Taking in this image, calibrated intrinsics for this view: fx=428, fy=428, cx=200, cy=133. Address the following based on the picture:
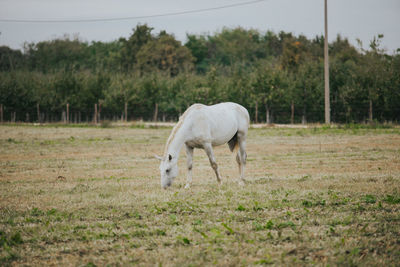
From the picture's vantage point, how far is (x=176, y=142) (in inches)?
420

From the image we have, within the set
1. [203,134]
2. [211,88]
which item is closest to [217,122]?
[203,134]

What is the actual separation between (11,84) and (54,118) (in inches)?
253

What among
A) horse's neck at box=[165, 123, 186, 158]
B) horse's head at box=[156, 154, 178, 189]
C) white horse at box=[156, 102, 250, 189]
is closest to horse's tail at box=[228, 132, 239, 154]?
white horse at box=[156, 102, 250, 189]

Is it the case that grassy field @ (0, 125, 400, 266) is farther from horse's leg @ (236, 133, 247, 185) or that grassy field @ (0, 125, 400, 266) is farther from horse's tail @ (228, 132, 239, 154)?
horse's tail @ (228, 132, 239, 154)

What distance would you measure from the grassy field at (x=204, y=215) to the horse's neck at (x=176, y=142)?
0.94 m

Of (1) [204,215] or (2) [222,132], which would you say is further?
(2) [222,132]

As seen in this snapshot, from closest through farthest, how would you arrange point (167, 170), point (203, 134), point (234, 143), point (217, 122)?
point (167, 170), point (203, 134), point (217, 122), point (234, 143)

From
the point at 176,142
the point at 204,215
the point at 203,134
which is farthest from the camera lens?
the point at 203,134

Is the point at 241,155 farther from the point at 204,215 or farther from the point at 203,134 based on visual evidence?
the point at 204,215

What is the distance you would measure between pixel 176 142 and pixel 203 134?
78 cm

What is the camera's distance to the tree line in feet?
125

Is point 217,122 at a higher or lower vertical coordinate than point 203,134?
higher

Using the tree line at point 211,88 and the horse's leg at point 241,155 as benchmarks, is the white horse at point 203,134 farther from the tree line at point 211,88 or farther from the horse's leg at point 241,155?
the tree line at point 211,88

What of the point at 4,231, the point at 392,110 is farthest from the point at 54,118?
the point at 4,231
